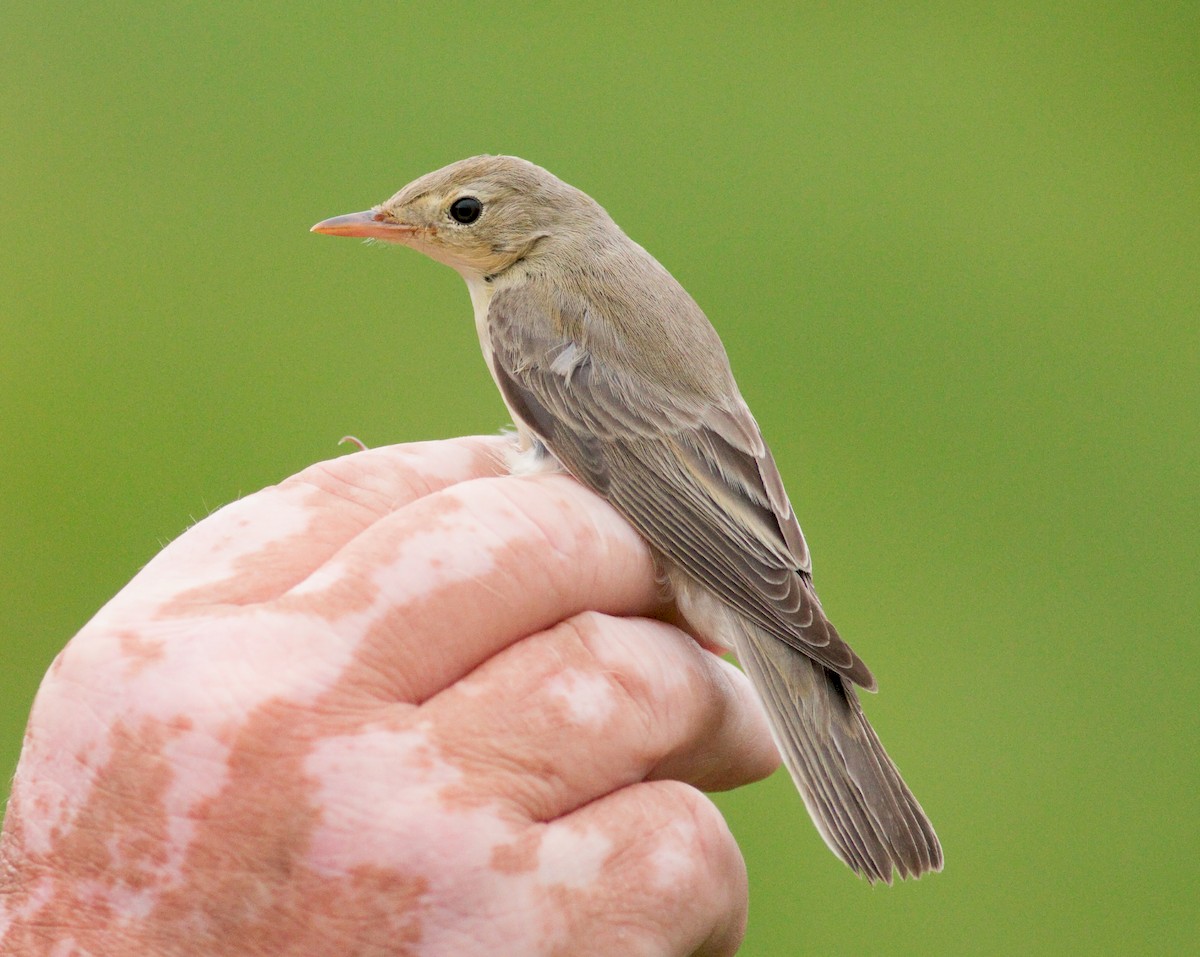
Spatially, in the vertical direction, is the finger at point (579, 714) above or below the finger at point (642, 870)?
above

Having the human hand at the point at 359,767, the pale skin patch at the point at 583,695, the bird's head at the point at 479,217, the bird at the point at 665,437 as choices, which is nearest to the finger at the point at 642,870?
the human hand at the point at 359,767

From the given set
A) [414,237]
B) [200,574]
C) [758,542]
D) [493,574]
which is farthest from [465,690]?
[414,237]

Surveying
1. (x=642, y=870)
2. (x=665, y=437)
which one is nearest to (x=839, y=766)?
(x=642, y=870)

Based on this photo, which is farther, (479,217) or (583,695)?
(479,217)

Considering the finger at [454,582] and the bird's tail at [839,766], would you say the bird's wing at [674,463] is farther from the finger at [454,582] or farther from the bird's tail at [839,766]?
the finger at [454,582]

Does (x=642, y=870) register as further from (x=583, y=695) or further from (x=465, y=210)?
(x=465, y=210)

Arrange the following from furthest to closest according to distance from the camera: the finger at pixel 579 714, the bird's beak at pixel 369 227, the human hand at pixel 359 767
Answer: the bird's beak at pixel 369 227 → the finger at pixel 579 714 → the human hand at pixel 359 767

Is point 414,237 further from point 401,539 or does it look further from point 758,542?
point 401,539

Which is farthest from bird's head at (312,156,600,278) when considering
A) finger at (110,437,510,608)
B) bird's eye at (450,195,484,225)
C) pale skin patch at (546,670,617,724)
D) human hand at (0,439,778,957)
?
pale skin patch at (546,670,617,724)

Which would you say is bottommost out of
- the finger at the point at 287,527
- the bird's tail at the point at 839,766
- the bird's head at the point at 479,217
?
the bird's tail at the point at 839,766
